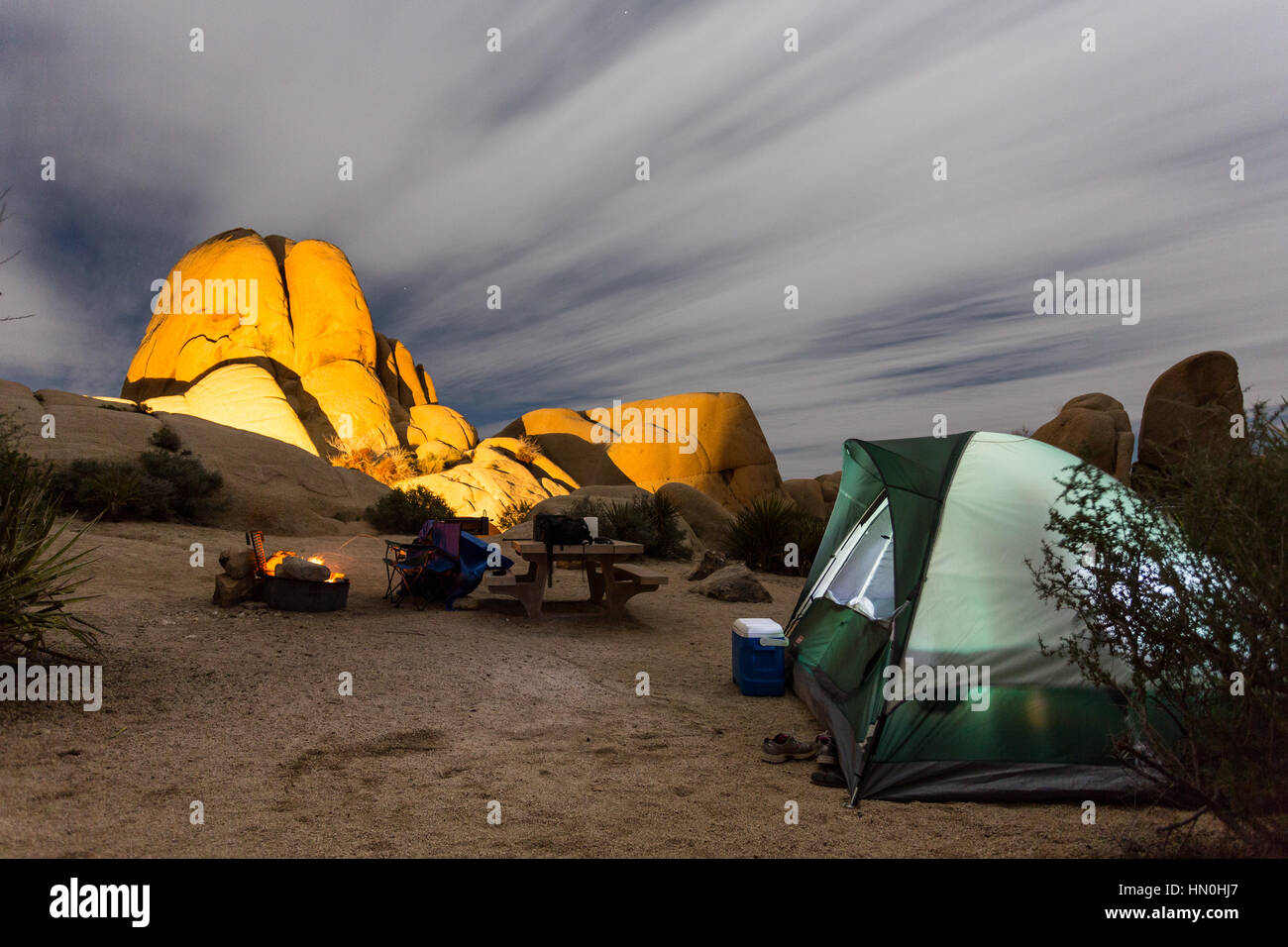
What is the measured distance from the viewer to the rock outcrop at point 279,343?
1348 inches

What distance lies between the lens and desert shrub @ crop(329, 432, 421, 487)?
30.9 meters

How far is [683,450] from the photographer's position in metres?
34.8

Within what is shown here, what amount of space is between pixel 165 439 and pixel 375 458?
17265 mm

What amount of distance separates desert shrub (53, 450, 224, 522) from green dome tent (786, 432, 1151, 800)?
35.0 ft

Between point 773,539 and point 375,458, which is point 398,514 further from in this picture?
point 375,458

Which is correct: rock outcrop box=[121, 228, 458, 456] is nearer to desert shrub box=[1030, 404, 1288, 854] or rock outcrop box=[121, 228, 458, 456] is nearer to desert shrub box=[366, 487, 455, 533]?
desert shrub box=[366, 487, 455, 533]

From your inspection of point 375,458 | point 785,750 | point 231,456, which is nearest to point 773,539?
point 785,750

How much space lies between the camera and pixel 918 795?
398 centimetres

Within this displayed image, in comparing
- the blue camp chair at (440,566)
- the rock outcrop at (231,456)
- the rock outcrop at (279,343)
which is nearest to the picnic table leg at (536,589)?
the blue camp chair at (440,566)

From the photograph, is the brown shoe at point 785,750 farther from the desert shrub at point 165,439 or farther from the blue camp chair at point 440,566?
the desert shrub at point 165,439
